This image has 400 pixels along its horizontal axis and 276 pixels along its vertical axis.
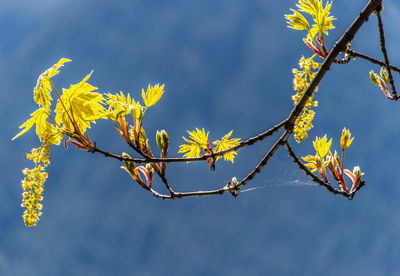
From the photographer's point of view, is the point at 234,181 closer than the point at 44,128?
No

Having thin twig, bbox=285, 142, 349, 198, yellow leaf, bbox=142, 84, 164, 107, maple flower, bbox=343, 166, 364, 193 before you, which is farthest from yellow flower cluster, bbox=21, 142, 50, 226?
→ maple flower, bbox=343, 166, 364, 193

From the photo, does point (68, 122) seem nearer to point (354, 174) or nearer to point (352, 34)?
point (352, 34)

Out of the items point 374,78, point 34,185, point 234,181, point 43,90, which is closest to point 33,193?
point 34,185

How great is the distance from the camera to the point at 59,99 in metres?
1.71

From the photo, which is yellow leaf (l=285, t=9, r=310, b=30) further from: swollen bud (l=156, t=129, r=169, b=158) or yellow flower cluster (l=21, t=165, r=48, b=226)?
yellow flower cluster (l=21, t=165, r=48, b=226)

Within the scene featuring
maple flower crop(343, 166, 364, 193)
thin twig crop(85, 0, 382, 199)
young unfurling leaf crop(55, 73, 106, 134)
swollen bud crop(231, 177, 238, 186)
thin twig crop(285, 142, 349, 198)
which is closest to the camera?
thin twig crop(85, 0, 382, 199)

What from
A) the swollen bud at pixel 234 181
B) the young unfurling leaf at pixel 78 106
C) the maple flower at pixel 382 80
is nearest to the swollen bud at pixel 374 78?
the maple flower at pixel 382 80

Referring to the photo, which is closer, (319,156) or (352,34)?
(352,34)

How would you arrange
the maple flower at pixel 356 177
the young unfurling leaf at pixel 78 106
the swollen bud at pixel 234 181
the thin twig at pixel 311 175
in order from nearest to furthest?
the young unfurling leaf at pixel 78 106, the thin twig at pixel 311 175, the swollen bud at pixel 234 181, the maple flower at pixel 356 177

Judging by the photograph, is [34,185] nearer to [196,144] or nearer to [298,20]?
[196,144]

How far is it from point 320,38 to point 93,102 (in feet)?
3.73

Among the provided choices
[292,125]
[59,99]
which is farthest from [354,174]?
[59,99]

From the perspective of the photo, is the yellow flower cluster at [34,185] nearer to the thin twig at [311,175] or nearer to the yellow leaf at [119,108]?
the yellow leaf at [119,108]

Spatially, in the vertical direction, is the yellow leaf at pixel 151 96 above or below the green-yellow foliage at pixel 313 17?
below
